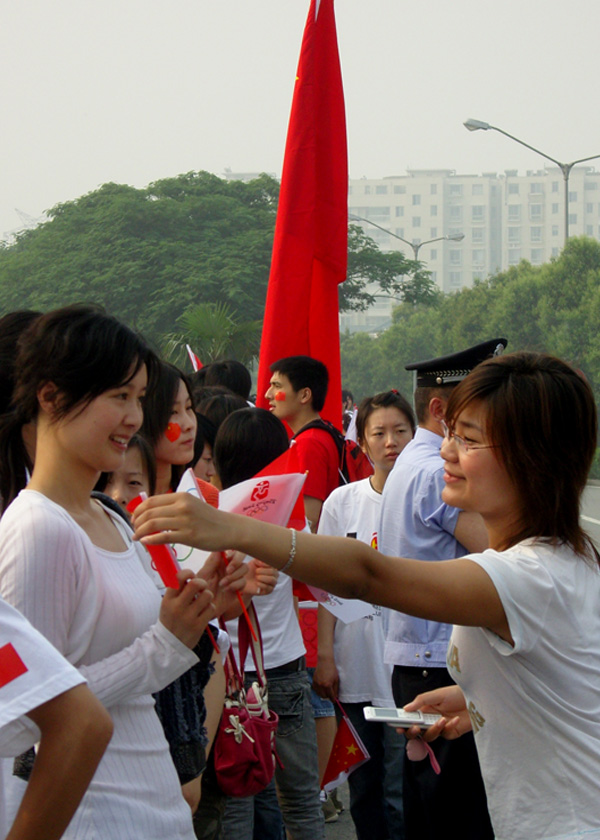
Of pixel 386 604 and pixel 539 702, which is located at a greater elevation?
pixel 386 604

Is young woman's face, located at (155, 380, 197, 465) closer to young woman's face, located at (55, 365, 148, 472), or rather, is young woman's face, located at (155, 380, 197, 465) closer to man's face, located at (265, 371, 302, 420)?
young woman's face, located at (55, 365, 148, 472)

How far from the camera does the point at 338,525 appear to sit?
4.58 m

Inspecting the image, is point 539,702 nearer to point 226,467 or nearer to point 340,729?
point 226,467

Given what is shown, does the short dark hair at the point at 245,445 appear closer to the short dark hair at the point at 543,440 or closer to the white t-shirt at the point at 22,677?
the short dark hair at the point at 543,440

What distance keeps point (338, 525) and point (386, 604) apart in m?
2.70

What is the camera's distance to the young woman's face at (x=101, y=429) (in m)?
1.98

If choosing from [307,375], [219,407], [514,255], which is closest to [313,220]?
[307,375]

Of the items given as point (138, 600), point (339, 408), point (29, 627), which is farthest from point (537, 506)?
point (339, 408)

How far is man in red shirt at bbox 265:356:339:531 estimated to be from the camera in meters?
4.73

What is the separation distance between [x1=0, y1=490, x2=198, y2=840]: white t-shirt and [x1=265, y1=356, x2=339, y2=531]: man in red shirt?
268 centimetres

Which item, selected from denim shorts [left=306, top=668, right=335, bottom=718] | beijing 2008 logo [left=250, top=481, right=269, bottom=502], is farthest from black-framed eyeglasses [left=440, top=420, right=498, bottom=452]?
denim shorts [left=306, top=668, right=335, bottom=718]

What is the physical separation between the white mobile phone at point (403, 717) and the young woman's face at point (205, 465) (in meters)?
1.71

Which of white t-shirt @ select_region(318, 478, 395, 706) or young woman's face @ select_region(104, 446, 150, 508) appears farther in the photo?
white t-shirt @ select_region(318, 478, 395, 706)

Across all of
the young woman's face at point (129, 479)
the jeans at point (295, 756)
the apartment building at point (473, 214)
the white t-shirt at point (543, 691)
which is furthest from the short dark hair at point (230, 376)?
the apartment building at point (473, 214)
